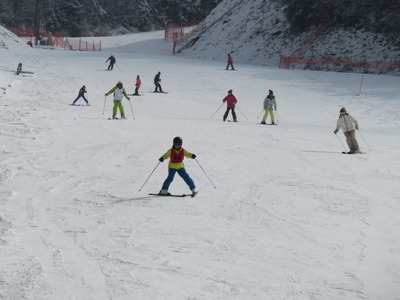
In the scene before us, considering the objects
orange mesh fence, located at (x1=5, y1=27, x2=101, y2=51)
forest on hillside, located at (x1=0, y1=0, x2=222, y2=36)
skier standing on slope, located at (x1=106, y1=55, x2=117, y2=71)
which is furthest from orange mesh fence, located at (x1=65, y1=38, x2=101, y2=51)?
skier standing on slope, located at (x1=106, y1=55, x2=117, y2=71)

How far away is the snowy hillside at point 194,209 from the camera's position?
596cm

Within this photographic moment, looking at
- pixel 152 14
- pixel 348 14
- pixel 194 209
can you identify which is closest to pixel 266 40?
pixel 348 14

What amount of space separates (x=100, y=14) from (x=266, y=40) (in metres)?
31.9

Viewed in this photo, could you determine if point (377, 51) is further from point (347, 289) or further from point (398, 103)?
point (347, 289)

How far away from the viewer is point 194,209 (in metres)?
8.84

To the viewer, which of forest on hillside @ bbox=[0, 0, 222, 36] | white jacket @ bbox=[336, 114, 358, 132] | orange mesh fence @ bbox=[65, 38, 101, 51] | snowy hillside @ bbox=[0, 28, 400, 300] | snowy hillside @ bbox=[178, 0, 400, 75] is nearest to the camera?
snowy hillside @ bbox=[0, 28, 400, 300]

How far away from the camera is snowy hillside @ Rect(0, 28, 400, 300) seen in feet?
19.6

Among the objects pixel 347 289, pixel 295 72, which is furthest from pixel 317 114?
pixel 347 289

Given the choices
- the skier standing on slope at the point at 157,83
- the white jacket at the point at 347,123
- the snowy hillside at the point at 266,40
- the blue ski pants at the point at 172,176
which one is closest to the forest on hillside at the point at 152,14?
the snowy hillside at the point at 266,40

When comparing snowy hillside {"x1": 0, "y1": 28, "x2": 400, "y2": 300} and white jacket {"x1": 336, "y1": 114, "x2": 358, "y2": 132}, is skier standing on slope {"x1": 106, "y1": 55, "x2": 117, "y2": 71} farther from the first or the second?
white jacket {"x1": 336, "y1": 114, "x2": 358, "y2": 132}

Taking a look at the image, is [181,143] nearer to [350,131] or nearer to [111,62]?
[350,131]

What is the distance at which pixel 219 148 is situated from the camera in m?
14.5

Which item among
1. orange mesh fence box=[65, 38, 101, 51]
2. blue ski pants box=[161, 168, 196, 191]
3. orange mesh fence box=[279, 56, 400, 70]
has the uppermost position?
orange mesh fence box=[279, 56, 400, 70]

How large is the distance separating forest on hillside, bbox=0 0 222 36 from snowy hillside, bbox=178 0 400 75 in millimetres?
17134
